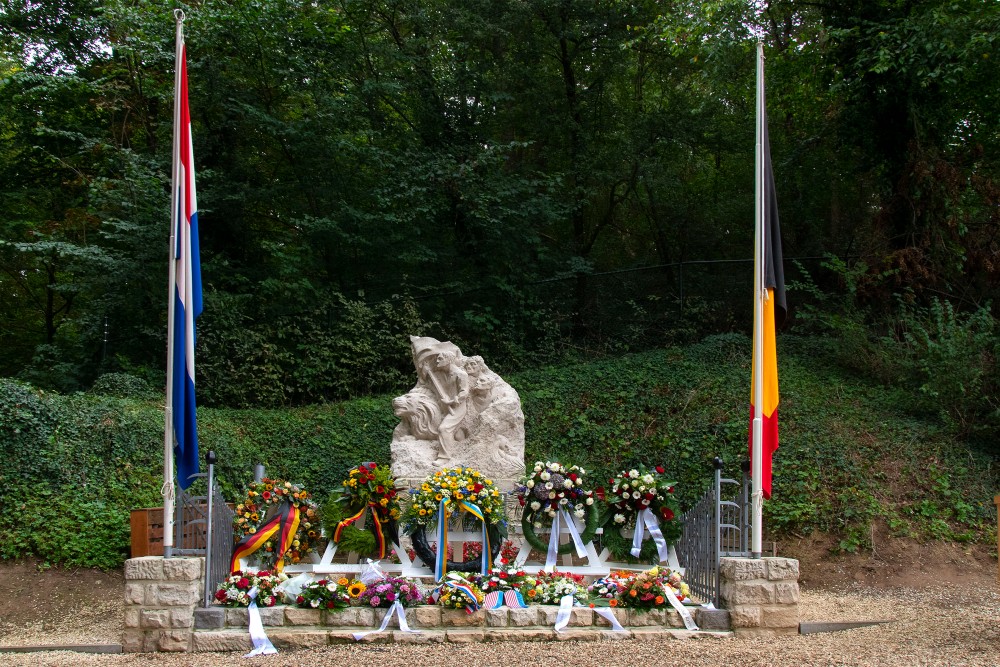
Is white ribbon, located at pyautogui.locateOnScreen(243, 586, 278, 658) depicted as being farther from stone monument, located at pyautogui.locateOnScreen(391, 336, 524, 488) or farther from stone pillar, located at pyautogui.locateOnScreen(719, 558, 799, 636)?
stone pillar, located at pyautogui.locateOnScreen(719, 558, 799, 636)

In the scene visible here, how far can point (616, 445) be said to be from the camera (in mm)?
12000

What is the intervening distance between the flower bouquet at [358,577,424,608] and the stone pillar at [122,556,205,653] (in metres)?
1.31

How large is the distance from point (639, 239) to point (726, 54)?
565 centimetres

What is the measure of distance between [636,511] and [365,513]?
2443 mm

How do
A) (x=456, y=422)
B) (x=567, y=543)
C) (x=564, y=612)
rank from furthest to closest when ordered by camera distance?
(x=456, y=422)
(x=567, y=543)
(x=564, y=612)

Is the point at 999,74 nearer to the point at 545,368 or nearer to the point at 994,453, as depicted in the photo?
the point at 994,453

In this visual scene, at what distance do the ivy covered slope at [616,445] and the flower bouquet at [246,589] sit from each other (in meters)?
3.11

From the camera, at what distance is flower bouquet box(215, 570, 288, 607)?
6797mm

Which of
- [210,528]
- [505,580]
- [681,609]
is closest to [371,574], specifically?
[505,580]

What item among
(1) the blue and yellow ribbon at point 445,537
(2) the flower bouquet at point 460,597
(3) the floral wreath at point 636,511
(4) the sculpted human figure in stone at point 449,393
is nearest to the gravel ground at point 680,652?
(2) the flower bouquet at point 460,597

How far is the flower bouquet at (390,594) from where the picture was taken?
6.82 metres

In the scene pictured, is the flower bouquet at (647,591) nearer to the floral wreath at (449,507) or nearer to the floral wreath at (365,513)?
the floral wreath at (449,507)

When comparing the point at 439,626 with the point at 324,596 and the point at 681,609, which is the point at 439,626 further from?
the point at 681,609

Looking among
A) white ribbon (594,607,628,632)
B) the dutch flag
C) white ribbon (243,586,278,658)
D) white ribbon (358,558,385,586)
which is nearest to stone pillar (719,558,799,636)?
white ribbon (594,607,628,632)
